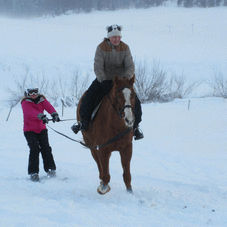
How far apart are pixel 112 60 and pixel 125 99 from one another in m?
1.22

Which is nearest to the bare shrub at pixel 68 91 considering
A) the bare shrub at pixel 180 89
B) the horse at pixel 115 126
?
the bare shrub at pixel 180 89

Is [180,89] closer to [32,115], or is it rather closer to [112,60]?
[32,115]

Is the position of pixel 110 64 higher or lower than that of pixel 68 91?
higher

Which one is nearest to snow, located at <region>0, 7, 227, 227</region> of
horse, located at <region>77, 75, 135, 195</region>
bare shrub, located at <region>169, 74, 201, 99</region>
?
horse, located at <region>77, 75, 135, 195</region>

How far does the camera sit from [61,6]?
62.8 metres

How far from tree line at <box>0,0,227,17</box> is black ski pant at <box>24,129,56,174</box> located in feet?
200

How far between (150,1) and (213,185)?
63.3 metres

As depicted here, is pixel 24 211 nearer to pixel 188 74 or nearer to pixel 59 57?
pixel 188 74

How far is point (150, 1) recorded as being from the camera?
61344 millimetres

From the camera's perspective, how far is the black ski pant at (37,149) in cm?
564

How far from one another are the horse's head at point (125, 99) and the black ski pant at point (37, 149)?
257 cm

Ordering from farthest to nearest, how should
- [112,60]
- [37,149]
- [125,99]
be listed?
1. [37,149]
2. [112,60]
3. [125,99]

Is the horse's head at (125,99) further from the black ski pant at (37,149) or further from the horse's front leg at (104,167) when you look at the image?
the black ski pant at (37,149)

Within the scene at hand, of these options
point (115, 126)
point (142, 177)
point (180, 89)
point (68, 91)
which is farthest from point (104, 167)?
point (180, 89)
